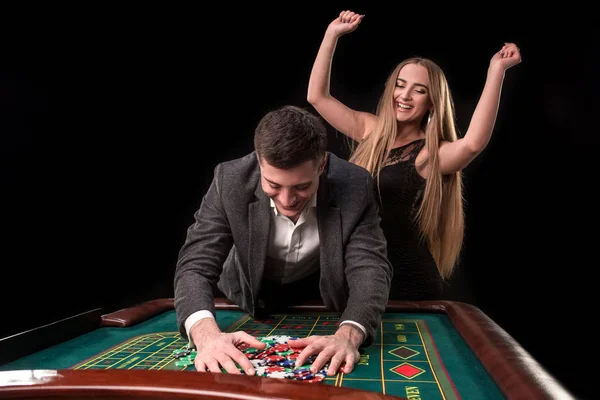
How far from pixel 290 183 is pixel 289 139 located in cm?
18

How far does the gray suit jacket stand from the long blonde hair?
94 centimetres

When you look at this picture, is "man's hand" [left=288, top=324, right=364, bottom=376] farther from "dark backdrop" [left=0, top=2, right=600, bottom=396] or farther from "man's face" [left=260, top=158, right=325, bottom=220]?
"dark backdrop" [left=0, top=2, right=600, bottom=396]

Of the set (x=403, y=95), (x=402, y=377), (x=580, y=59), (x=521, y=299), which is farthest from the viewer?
(x=521, y=299)

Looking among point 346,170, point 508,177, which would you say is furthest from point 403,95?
point 508,177

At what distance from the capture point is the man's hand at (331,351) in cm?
171

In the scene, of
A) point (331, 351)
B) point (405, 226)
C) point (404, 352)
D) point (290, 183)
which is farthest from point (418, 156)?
point (331, 351)

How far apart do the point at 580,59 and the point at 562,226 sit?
129cm

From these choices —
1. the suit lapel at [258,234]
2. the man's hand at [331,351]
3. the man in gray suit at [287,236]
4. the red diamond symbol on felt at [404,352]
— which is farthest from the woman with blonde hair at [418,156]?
the man's hand at [331,351]

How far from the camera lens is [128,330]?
7.74 ft

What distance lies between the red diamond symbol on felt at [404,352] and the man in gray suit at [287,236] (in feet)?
0.39

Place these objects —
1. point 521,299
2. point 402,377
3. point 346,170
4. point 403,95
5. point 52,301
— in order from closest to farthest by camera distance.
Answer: point 402,377
point 346,170
point 403,95
point 52,301
point 521,299

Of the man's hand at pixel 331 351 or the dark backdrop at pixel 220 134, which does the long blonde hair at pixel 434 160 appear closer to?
the dark backdrop at pixel 220 134

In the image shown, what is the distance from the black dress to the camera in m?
3.34

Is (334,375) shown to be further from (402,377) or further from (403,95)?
(403,95)
